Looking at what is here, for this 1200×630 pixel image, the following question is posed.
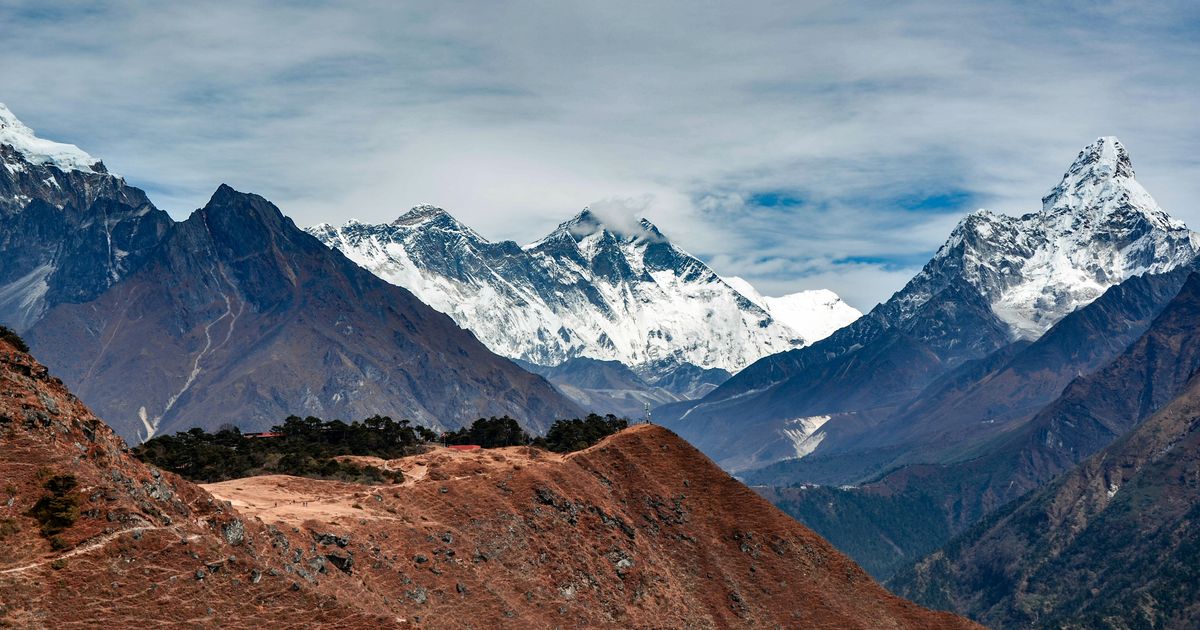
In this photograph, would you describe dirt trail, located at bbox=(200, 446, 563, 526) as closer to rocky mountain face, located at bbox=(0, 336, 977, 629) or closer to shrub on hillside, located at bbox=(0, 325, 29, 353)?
rocky mountain face, located at bbox=(0, 336, 977, 629)

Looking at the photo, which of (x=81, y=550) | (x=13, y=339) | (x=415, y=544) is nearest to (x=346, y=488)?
(x=415, y=544)

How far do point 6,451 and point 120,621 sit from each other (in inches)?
581

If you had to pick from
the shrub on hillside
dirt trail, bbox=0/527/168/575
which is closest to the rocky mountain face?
dirt trail, bbox=0/527/168/575

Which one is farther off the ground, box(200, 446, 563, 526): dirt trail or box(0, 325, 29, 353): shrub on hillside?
box(0, 325, 29, 353): shrub on hillside

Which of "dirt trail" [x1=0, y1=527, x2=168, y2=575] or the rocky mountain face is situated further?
the rocky mountain face

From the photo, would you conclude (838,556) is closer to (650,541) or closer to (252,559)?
(650,541)

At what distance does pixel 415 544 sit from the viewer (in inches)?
5448

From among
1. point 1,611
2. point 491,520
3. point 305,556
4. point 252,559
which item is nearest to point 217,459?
point 491,520

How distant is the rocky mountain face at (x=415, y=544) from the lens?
9394cm

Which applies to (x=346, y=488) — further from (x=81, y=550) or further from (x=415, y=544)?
(x=81, y=550)

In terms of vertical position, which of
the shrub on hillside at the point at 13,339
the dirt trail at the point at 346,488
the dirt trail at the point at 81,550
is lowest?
the dirt trail at the point at 81,550

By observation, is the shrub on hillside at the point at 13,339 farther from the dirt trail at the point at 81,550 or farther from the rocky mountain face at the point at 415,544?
the dirt trail at the point at 81,550

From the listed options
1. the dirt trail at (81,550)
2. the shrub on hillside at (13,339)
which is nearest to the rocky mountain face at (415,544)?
the dirt trail at (81,550)

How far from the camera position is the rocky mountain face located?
308ft
